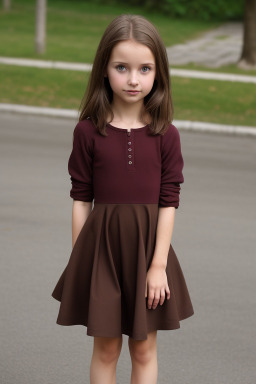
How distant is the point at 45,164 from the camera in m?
9.70

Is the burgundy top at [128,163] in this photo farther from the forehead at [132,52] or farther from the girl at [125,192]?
the forehead at [132,52]

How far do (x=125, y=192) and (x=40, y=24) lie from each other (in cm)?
1571

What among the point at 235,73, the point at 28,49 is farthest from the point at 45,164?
the point at 28,49

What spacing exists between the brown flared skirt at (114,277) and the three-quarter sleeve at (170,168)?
0.20 ft

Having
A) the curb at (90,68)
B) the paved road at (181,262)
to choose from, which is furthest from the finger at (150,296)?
the curb at (90,68)

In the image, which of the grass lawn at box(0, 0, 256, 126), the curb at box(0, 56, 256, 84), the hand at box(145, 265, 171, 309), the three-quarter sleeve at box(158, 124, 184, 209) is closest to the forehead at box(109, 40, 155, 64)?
the three-quarter sleeve at box(158, 124, 184, 209)

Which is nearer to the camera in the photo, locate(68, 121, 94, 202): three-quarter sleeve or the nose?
the nose

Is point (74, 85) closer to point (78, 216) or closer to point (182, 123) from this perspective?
point (182, 123)

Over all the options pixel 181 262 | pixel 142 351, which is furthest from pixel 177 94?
pixel 142 351

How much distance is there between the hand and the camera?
3180mm

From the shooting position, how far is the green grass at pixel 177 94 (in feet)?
46.8

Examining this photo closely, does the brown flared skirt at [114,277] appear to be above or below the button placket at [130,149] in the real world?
below

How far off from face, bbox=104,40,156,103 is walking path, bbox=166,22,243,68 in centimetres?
1667

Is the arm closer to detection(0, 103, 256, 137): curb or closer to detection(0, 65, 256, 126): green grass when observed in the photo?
detection(0, 103, 256, 137): curb
